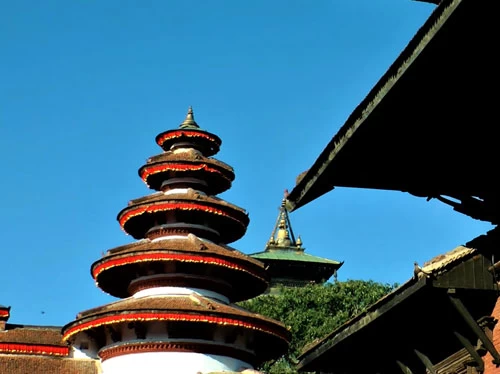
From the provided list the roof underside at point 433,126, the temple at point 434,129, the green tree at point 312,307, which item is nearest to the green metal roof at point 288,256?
the green tree at point 312,307

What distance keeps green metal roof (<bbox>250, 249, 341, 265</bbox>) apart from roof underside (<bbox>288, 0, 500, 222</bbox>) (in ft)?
158

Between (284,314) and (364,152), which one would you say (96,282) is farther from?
(364,152)

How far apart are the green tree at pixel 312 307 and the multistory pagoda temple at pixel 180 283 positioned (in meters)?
14.2

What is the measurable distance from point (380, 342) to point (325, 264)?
4113 cm

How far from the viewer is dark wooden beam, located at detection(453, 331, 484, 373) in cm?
1230

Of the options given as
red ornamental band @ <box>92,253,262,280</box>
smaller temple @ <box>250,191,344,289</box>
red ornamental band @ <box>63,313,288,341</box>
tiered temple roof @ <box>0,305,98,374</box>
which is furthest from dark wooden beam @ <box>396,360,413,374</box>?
smaller temple @ <box>250,191,344,289</box>

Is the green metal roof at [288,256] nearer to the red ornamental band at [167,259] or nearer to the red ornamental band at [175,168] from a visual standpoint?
the red ornamental band at [175,168]

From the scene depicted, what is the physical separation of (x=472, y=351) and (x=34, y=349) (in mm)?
17332

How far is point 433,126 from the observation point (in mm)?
6609

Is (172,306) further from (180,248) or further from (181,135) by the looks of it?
(181,135)

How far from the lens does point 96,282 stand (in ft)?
90.4

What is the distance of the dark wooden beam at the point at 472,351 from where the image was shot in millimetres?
12305

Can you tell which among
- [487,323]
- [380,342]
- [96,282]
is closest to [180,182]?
[96,282]

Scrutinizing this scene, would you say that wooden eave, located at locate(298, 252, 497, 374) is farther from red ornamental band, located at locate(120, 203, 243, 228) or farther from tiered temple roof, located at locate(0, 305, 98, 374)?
tiered temple roof, located at locate(0, 305, 98, 374)
